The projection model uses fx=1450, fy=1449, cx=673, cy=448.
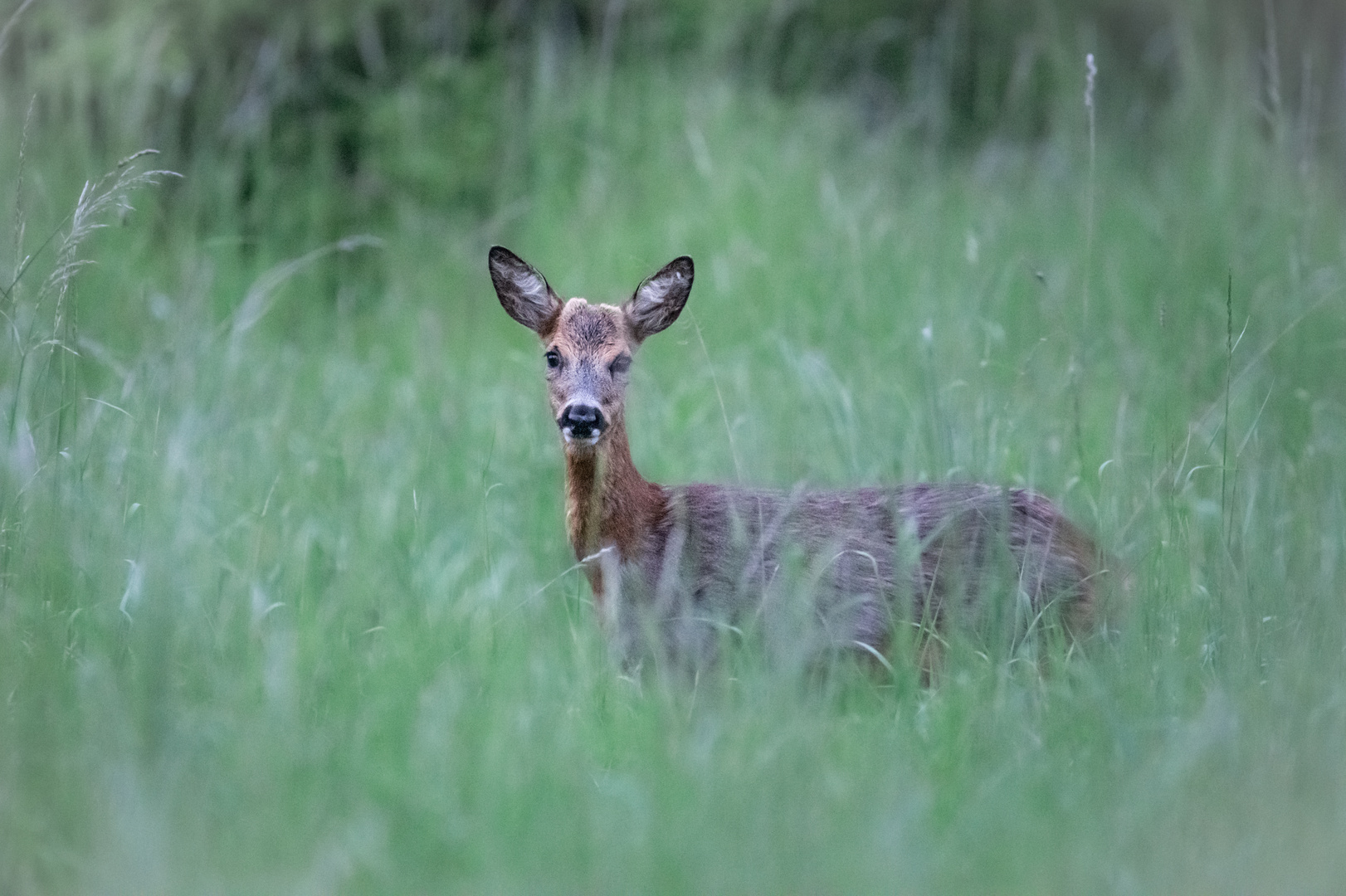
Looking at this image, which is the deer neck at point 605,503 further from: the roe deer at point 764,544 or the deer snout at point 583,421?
the deer snout at point 583,421

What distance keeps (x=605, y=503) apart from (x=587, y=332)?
565mm

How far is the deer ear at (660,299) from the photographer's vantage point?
4.39m

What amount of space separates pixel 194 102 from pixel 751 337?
359 cm

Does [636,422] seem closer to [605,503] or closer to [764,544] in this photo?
[605,503]

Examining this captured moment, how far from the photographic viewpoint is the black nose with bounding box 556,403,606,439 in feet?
13.0

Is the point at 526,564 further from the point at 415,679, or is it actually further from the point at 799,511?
the point at 415,679

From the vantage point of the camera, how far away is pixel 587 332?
14.3ft

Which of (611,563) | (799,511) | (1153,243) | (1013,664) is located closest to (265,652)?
(611,563)

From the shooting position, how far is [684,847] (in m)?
2.62

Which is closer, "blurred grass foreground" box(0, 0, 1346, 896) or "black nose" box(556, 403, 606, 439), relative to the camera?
"blurred grass foreground" box(0, 0, 1346, 896)

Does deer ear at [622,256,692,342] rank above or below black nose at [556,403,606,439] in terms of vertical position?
above

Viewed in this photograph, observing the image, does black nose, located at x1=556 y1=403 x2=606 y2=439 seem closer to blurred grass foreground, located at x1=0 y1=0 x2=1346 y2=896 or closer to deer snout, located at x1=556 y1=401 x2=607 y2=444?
deer snout, located at x1=556 y1=401 x2=607 y2=444

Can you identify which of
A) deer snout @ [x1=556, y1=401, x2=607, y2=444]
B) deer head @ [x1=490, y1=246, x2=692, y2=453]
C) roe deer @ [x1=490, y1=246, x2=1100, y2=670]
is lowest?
roe deer @ [x1=490, y1=246, x2=1100, y2=670]

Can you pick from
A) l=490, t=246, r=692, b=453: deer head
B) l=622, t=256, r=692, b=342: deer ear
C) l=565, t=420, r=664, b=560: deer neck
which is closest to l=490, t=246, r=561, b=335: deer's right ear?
l=490, t=246, r=692, b=453: deer head
